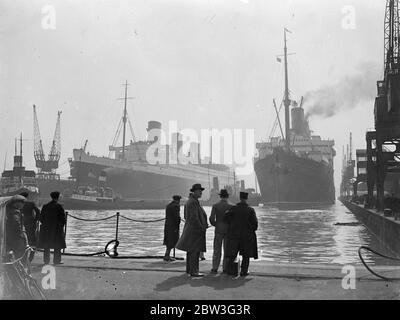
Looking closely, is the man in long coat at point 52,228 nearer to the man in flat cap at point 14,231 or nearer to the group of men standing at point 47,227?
the group of men standing at point 47,227

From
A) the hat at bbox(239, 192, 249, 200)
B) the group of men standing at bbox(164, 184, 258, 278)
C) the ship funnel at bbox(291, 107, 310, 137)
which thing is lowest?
the group of men standing at bbox(164, 184, 258, 278)

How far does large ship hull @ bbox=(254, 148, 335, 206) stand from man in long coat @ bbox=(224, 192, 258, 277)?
54.9 meters

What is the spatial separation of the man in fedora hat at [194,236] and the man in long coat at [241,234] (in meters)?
0.42

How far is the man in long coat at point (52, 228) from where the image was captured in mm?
7852

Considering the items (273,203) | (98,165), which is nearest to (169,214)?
(273,203)

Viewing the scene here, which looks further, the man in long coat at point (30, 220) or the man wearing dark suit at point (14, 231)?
the man in long coat at point (30, 220)

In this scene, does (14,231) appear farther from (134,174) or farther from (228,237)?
(134,174)

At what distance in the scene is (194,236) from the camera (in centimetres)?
692

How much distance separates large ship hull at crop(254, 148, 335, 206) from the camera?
61.4 m

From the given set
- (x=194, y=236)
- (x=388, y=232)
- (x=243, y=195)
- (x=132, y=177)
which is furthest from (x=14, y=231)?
(x=132, y=177)

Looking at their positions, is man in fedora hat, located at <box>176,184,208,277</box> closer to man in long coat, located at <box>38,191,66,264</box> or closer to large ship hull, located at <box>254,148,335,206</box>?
man in long coat, located at <box>38,191,66,264</box>

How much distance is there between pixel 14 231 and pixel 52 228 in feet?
5.99

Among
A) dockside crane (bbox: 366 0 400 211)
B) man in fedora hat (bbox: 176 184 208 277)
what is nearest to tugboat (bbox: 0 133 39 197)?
dockside crane (bbox: 366 0 400 211)

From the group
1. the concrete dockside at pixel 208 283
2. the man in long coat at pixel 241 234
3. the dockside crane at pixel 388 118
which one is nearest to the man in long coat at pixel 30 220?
the concrete dockside at pixel 208 283
